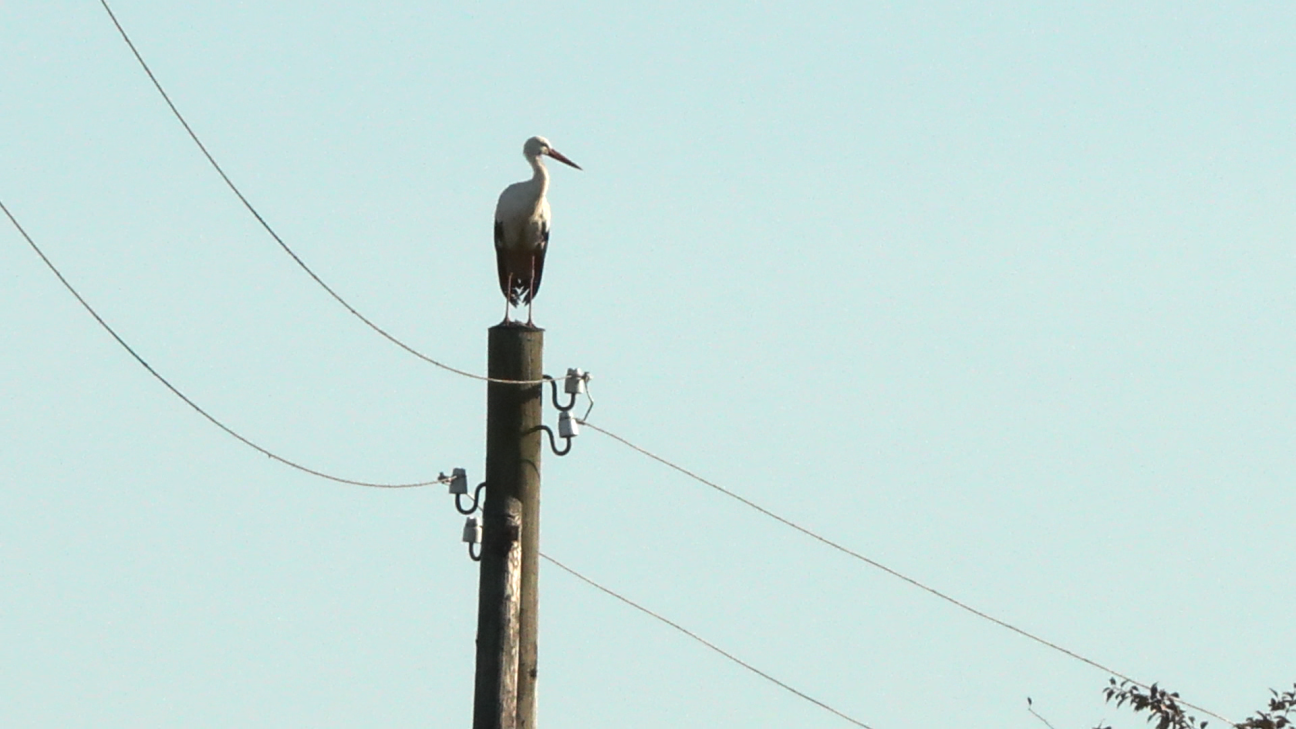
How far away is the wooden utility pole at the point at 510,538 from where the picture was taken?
8.94 meters

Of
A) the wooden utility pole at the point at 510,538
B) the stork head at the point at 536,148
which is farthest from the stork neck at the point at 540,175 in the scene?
the wooden utility pole at the point at 510,538

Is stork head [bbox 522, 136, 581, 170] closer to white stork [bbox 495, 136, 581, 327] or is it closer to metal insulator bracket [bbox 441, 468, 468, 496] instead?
white stork [bbox 495, 136, 581, 327]

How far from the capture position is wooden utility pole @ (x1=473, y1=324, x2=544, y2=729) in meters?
8.94

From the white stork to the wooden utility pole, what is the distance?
Result: 14.2 ft

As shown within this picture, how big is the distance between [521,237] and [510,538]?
4906mm

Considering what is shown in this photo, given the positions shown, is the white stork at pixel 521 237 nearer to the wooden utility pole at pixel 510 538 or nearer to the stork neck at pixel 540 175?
the stork neck at pixel 540 175

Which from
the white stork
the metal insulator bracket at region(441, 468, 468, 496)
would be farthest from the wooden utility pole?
the white stork

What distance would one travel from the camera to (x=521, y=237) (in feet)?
45.4

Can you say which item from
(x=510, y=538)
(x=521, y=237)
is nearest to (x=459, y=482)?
(x=510, y=538)

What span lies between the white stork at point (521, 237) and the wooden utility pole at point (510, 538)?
432 cm

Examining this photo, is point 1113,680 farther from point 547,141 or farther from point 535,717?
point 547,141

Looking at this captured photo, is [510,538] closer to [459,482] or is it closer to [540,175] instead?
[459,482]

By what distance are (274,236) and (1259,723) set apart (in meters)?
4.75

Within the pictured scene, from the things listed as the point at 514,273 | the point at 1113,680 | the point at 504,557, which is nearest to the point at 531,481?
the point at 504,557
